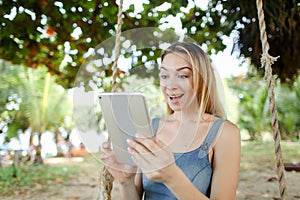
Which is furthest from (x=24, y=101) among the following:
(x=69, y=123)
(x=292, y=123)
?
(x=292, y=123)

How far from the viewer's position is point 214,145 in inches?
25.7

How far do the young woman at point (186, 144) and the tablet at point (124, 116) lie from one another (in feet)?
0.07

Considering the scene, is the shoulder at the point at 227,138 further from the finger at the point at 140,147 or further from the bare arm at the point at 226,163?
the finger at the point at 140,147

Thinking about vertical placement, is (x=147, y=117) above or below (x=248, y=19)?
below

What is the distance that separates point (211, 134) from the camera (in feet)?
2.15

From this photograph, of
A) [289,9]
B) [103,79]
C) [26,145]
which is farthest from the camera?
[26,145]

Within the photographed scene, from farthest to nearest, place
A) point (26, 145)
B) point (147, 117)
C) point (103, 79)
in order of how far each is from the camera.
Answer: point (26, 145), point (103, 79), point (147, 117)

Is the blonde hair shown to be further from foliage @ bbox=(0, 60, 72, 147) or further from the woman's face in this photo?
foliage @ bbox=(0, 60, 72, 147)

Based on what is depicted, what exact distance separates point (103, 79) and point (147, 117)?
0.44 feet

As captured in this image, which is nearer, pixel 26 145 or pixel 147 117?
pixel 147 117

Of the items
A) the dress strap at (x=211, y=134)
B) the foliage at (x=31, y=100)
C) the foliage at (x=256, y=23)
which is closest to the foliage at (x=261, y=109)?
the foliage at (x=31, y=100)

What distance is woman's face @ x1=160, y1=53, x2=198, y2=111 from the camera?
1.67 ft

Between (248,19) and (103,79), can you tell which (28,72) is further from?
(103,79)

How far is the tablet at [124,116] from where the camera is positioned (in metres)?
0.48
